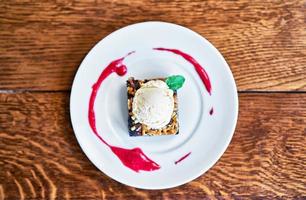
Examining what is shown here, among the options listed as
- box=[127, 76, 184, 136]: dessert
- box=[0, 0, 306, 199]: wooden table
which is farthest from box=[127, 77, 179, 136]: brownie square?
box=[0, 0, 306, 199]: wooden table

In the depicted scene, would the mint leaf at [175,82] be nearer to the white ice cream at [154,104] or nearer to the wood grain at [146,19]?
the white ice cream at [154,104]

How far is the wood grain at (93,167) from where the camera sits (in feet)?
3.74

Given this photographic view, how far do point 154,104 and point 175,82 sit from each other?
0.07 m

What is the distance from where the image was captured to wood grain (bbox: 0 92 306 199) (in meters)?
1.14

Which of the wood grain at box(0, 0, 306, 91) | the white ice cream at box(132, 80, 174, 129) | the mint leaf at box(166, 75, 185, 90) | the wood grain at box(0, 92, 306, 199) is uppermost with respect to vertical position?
the wood grain at box(0, 0, 306, 91)

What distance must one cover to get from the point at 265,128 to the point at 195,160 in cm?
16

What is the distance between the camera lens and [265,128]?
1.15m

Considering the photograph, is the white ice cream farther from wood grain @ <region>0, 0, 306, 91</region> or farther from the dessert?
wood grain @ <region>0, 0, 306, 91</region>

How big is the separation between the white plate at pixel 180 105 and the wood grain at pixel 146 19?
0.05 m

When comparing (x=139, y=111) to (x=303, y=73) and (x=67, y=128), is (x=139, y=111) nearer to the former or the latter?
(x=67, y=128)

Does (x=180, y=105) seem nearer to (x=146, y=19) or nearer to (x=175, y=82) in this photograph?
(x=175, y=82)

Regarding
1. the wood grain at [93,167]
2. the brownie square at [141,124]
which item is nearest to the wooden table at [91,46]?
the wood grain at [93,167]

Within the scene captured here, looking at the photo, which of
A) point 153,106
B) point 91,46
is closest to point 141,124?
point 153,106

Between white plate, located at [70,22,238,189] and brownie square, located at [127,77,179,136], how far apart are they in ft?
0.06
